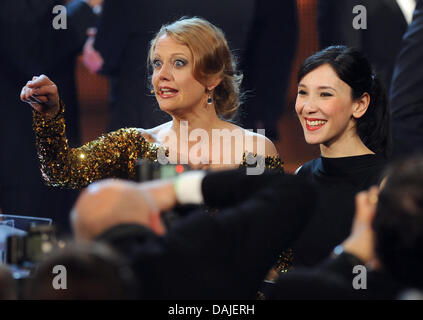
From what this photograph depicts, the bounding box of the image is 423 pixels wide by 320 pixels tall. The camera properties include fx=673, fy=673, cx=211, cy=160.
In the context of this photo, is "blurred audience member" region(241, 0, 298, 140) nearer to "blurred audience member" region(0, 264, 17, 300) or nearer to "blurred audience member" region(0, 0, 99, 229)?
"blurred audience member" region(0, 0, 99, 229)

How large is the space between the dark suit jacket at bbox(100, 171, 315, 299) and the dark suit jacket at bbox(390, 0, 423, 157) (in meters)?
1.55

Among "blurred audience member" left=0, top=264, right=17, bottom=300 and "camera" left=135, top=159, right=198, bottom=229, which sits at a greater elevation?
"camera" left=135, top=159, right=198, bottom=229

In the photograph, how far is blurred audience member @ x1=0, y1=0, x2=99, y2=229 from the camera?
11.8ft

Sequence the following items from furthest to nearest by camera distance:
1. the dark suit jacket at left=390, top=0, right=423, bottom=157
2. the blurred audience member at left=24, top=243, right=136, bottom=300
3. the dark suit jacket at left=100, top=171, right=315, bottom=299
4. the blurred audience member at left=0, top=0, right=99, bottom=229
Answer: the blurred audience member at left=0, top=0, right=99, bottom=229 → the dark suit jacket at left=390, top=0, right=423, bottom=157 → the dark suit jacket at left=100, top=171, right=315, bottom=299 → the blurred audience member at left=24, top=243, right=136, bottom=300

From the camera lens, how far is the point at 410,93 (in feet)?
9.50

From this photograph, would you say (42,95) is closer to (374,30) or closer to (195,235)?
(195,235)

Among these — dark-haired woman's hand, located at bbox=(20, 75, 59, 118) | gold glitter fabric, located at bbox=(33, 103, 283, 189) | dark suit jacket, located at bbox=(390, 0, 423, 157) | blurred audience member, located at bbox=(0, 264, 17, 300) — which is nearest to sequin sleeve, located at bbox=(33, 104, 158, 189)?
gold glitter fabric, located at bbox=(33, 103, 283, 189)

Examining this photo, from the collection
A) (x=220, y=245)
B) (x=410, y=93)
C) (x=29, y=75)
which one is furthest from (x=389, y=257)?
(x=29, y=75)

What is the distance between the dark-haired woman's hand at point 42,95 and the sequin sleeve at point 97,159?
0.17m

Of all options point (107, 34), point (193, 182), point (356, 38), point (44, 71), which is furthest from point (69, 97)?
point (193, 182)

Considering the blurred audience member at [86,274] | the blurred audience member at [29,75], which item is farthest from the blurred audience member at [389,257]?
the blurred audience member at [29,75]

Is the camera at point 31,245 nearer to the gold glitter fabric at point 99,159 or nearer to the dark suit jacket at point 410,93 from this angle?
the gold glitter fabric at point 99,159

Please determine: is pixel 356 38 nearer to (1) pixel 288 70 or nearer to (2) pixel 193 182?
(1) pixel 288 70

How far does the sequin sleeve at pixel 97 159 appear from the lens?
8.75ft
